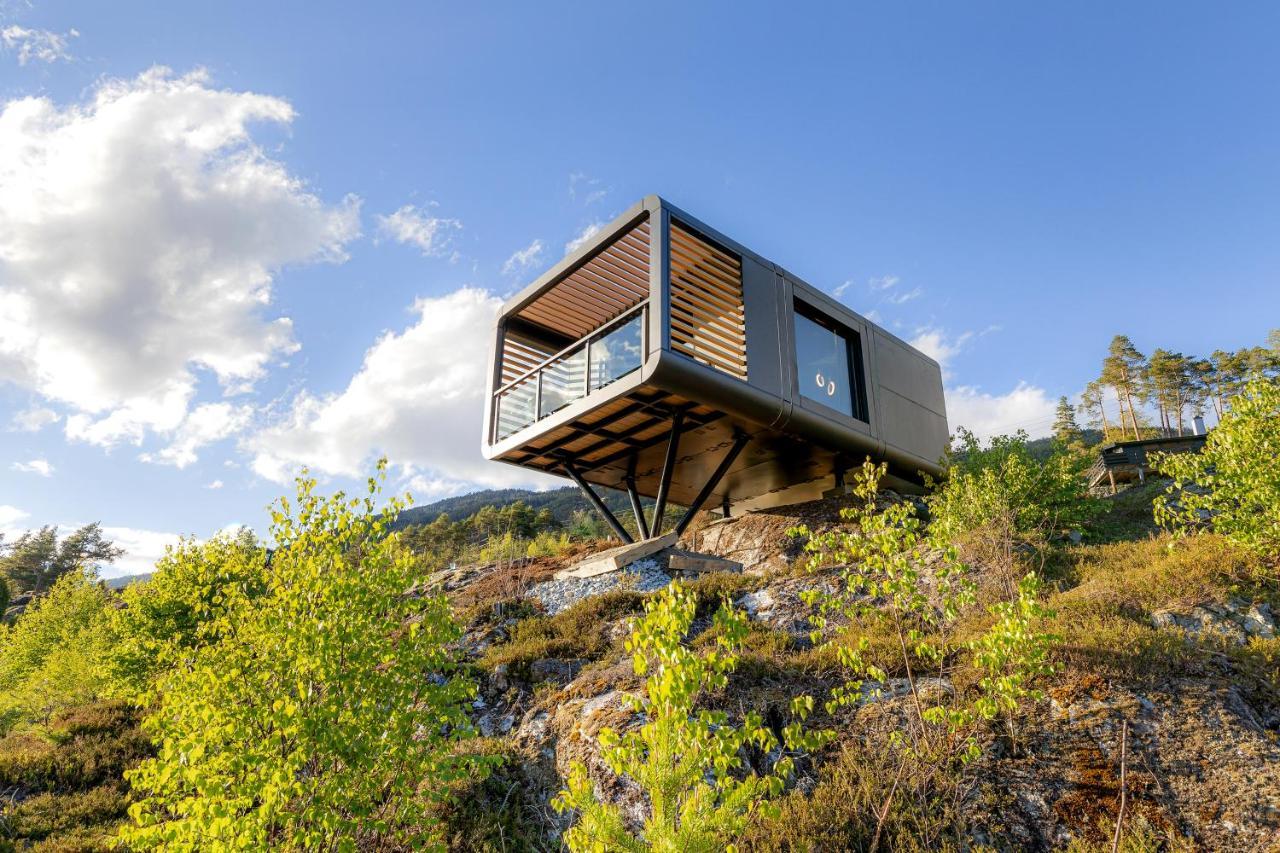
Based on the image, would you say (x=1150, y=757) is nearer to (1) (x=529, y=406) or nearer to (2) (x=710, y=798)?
(2) (x=710, y=798)

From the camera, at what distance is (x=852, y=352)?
15.4m

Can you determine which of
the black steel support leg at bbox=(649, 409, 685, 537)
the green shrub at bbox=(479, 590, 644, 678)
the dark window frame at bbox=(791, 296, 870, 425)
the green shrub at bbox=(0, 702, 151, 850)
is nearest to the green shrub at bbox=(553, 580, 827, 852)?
the green shrub at bbox=(479, 590, 644, 678)

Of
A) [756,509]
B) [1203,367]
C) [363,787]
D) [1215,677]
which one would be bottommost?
[363,787]

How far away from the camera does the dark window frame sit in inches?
564

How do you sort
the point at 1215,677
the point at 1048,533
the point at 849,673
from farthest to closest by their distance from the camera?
the point at 1048,533 < the point at 849,673 < the point at 1215,677

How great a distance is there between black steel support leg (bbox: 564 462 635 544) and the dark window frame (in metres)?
4.94

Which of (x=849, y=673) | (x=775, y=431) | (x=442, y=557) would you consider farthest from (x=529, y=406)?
(x=442, y=557)

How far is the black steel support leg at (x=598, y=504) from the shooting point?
14680mm

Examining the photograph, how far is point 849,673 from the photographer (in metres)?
7.48

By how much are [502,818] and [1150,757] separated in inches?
218

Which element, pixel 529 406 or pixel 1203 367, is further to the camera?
pixel 1203 367

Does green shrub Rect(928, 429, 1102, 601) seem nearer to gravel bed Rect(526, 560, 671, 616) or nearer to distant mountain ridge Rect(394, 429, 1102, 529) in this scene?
gravel bed Rect(526, 560, 671, 616)

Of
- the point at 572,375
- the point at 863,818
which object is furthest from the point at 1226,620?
the point at 572,375

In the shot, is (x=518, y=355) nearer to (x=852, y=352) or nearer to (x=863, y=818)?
(x=852, y=352)
